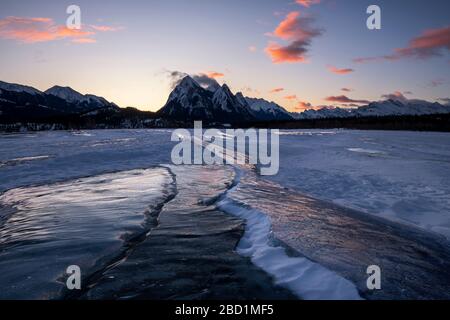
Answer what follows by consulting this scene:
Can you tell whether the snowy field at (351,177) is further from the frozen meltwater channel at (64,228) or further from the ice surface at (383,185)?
the frozen meltwater channel at (64,228)

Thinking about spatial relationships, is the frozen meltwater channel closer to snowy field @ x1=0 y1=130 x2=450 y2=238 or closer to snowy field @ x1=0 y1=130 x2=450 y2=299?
snowy field @ x1=0 y1=130 x2=450 y2=299

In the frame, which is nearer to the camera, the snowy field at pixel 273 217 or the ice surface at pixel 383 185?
the snowy field at pixel 273 217

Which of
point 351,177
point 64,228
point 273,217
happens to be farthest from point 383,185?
point 64,228

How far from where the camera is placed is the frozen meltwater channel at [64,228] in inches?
178

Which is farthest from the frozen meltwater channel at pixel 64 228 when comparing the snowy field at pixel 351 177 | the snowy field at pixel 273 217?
the snowy field at pixel 351 177

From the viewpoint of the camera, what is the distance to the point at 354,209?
9117mm

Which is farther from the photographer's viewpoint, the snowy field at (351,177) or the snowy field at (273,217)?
the snowy field at (351,177)

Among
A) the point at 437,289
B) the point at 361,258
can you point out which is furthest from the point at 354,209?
the point at 437,289

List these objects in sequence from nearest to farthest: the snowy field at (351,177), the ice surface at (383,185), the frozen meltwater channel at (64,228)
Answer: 1. the frozen meltwater channel at (64,228)
2. the ice surface at (383,185)
3. the snowy field at (351,177)

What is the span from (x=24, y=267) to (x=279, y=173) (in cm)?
1241

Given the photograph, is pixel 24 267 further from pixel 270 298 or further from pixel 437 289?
pixel 437 289

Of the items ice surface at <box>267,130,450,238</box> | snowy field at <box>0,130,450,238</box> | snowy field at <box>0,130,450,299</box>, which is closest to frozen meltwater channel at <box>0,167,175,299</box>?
snowy field at <box>0,130,450,299</box>

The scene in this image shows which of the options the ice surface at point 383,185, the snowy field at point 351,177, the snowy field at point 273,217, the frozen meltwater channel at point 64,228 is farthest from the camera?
the snowy field at point 351,177

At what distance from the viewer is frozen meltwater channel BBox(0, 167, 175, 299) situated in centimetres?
451
